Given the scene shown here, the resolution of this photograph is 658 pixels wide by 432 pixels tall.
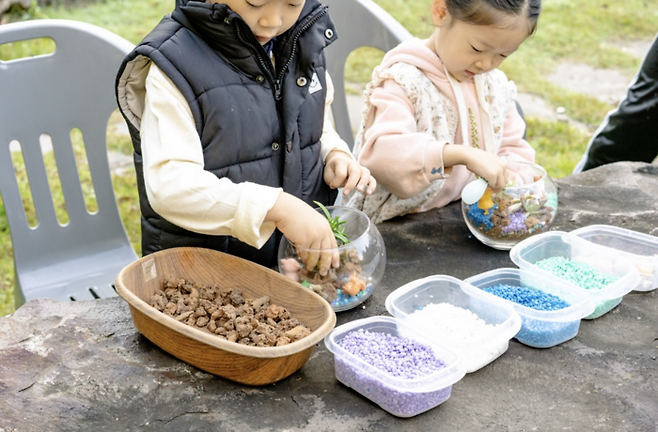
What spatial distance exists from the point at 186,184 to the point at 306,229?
0.70ft

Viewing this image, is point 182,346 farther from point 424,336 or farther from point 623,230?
point 623,230

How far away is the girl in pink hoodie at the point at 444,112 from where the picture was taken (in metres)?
1.62

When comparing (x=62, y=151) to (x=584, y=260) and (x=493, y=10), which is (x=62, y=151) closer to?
(x=493, y=10)

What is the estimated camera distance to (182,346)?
1.19m

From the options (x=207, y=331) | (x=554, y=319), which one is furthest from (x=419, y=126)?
(x=207, y=331)

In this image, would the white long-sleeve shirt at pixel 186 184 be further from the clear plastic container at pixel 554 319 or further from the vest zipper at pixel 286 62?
the clear plastic container at pixel 554 319

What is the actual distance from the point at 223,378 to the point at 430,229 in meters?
0.71

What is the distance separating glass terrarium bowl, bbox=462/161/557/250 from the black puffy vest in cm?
34

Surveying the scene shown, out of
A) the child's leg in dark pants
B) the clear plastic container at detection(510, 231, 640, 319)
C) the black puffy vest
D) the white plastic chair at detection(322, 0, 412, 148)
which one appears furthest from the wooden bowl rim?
the child's leg in dark pants

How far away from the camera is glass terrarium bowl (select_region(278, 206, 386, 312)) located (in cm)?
133

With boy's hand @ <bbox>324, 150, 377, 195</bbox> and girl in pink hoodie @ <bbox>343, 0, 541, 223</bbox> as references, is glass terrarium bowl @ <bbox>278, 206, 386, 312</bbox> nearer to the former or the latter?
boy's hand @ <bbox>324, 150, 377, 195</bbox>

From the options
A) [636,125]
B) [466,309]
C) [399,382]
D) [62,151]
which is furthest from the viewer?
[636,125]

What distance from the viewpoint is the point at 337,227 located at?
139 cm

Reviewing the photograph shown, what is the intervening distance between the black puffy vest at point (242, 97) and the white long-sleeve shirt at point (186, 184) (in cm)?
4
